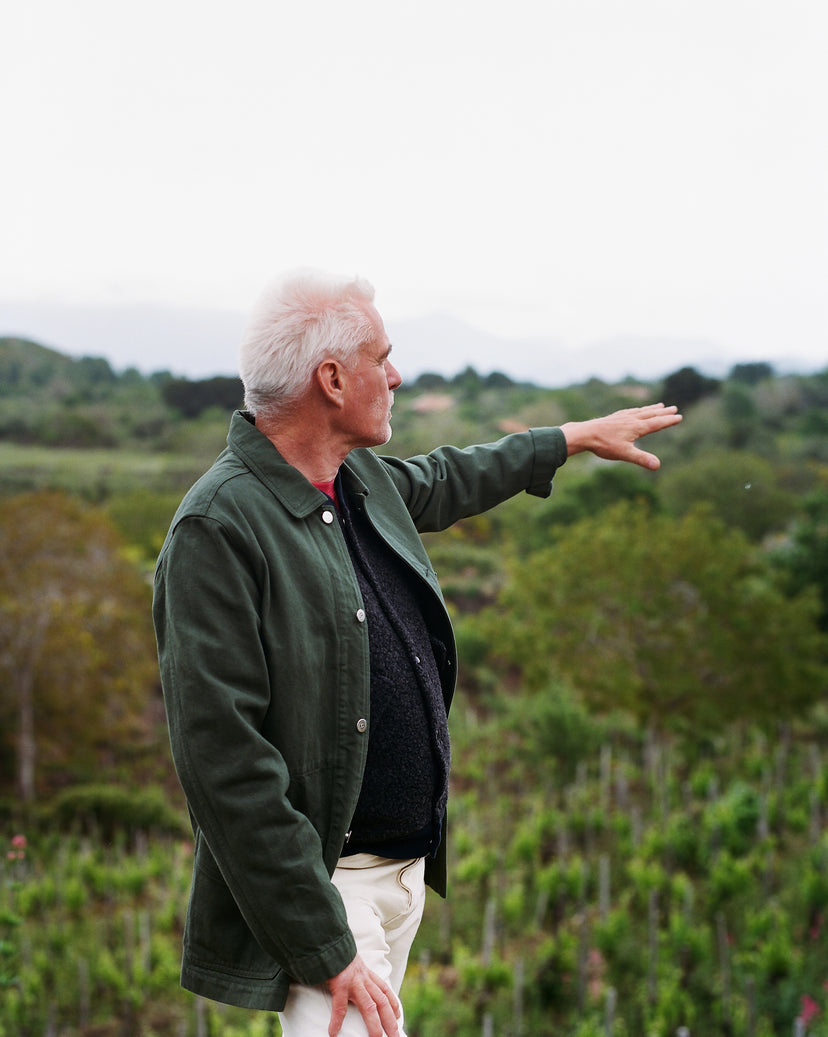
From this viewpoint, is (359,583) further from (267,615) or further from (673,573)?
(673,573)

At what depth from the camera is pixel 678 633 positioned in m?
11.7

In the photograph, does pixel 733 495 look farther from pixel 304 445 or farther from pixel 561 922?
pixel 304 445

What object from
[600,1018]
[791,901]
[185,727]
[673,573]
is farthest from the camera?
[673,573]

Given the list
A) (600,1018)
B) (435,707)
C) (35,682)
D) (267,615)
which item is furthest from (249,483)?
(35,682)

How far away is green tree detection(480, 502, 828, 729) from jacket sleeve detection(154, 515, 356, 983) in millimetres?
10570

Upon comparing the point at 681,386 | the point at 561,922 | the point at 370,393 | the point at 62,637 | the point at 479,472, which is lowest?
the point at 561,922

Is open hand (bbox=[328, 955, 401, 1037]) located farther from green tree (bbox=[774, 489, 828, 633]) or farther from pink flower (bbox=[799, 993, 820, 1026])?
green tree (bbox=[774, 489, 828, 633])

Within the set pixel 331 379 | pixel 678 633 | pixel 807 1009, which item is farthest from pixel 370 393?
pixel 678 633

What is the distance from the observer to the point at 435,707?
1.56 meters

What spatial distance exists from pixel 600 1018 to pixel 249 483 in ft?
20.3

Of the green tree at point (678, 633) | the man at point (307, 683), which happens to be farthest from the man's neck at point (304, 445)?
the green tree at point (678, 633)

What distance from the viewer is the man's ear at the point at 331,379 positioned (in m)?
1.43

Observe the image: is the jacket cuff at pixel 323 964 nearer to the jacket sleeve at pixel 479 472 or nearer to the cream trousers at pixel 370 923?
the cream trousers at pixel 370 923

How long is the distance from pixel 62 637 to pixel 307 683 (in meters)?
11.8
